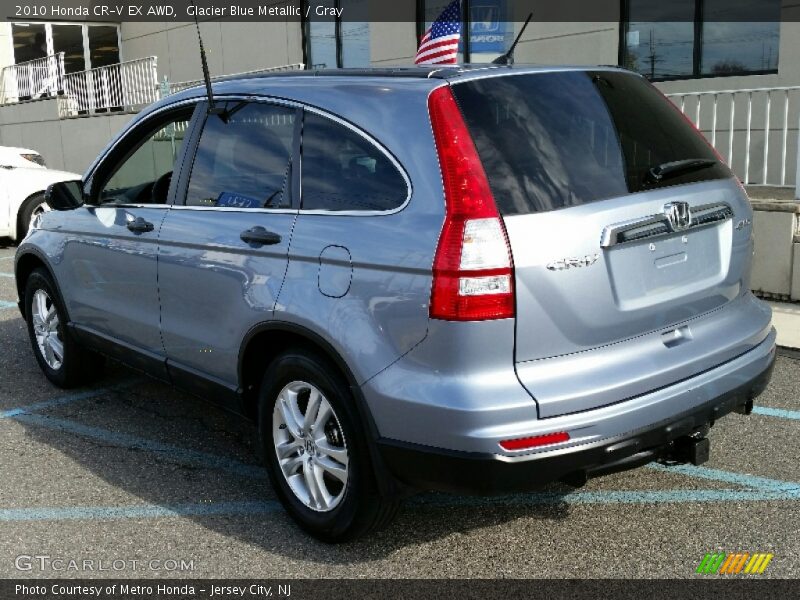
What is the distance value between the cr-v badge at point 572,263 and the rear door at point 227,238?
1093 millimetres

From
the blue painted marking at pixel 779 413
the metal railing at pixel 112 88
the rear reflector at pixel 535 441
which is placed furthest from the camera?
the metal railing at pixel 112 88

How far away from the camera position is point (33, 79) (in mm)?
21344

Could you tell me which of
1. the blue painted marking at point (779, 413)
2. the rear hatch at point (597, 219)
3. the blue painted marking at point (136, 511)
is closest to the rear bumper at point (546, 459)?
the rear hatch at point (597, 219)

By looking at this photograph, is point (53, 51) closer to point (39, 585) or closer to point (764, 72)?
point (764, 72)

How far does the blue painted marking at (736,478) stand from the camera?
12.7 feet

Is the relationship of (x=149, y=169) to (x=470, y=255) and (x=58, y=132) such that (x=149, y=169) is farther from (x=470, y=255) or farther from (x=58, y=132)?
(x=58, y=132)

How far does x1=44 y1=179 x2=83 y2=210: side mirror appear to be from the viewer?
4957mm

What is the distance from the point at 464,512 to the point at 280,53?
1486 centimetres

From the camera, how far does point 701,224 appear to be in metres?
3.24

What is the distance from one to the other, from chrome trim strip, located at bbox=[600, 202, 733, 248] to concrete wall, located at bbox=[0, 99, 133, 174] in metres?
16.2

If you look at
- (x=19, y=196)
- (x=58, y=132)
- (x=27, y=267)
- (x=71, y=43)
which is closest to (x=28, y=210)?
(x=19, y=196)

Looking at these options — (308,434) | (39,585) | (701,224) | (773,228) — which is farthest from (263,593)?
(773,228)

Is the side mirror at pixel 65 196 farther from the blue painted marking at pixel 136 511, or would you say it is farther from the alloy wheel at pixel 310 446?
the alloy wheel at pixel 310 446

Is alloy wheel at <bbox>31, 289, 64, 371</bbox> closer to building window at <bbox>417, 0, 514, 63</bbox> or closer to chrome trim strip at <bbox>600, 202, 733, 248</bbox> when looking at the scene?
chrome trim strip at <bbox>600, 202, 733, 248</bbox>
